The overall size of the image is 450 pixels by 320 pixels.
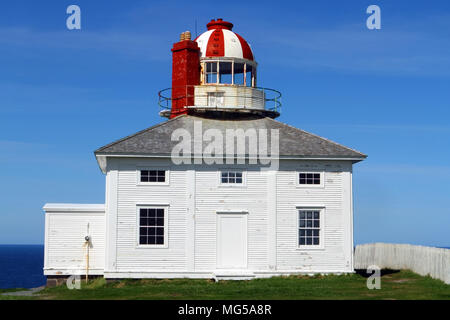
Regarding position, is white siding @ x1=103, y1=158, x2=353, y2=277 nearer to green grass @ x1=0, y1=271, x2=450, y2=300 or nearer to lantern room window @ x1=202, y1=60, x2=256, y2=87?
green grass @ x1=0, y1=271, x2=450, y2=300

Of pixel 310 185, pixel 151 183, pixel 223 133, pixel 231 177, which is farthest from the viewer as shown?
pixel 223 133

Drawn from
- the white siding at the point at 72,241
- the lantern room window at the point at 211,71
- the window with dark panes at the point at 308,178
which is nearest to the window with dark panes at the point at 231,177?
the window with dark panes at the point at 308,178

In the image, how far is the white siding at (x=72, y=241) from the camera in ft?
90.3

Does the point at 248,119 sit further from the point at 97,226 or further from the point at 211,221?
the point at 97,226

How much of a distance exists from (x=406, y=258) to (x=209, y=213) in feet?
32.1

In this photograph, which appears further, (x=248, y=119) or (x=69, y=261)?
(x=248, y=119)

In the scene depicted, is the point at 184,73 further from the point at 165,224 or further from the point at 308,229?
the point at 308,229

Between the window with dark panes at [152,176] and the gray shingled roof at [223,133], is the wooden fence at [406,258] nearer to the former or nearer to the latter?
the gray shingled roof at [223,133]

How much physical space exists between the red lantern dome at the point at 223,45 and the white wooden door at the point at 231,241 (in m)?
8.29

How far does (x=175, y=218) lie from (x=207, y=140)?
142 inches

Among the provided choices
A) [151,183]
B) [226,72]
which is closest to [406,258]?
[226,72]

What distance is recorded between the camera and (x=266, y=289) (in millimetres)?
23375
